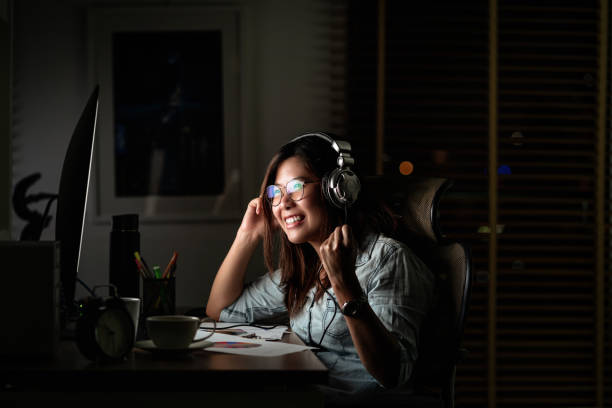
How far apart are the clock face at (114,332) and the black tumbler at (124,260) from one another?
21.8 inches

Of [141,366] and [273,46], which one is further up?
[273,46]

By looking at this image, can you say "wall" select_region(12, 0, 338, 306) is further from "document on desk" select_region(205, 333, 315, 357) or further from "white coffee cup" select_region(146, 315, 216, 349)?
"white coffee cup" select_region(146, 315, 216, 349)

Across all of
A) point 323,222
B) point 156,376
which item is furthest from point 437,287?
point 156,376

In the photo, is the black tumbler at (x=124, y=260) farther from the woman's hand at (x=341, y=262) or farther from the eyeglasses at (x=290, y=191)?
the woman's hand at (x=341, y=262)

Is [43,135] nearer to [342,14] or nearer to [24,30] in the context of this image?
[24,30]

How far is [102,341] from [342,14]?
227cm

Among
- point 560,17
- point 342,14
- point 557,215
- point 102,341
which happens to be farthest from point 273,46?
point 102,341

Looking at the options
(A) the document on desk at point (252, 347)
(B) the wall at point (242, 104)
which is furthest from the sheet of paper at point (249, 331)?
(B) the wall at point (242, 104)

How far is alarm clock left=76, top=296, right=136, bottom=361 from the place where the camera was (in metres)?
1.07

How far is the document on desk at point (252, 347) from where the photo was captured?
3.93 feet

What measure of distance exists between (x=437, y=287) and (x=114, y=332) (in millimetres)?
929

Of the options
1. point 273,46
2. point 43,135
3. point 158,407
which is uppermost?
point 273,46

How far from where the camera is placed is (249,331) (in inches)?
60.7

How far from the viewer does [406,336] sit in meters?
1.37
